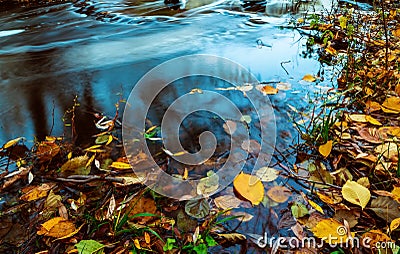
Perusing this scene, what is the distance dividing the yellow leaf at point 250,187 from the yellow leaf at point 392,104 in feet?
4.51

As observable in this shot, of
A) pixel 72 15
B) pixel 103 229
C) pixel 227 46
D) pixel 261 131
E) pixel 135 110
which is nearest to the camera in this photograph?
pixel 103 229

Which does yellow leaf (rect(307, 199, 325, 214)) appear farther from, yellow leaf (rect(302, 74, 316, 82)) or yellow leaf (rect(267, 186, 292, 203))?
yellow leaf (rect(302, 74, 316, 82))

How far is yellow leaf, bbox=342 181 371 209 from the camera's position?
156 centimetres

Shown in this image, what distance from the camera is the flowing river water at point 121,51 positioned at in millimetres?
2631

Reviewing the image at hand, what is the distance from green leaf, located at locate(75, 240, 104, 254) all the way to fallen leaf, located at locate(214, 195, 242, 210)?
65cm

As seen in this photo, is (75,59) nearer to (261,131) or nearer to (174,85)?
(174,85)

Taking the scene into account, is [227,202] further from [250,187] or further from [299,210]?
[299,210]

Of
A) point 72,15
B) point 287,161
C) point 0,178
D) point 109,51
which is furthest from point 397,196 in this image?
point 72,15

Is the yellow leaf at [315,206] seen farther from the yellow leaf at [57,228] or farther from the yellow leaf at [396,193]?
the yellow leaf at [57,228]

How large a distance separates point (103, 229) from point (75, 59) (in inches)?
118

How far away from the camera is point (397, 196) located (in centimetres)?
157

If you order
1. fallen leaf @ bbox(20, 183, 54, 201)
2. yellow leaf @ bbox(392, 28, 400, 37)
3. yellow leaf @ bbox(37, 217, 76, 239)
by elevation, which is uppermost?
yellow leaf @ bbox(392, 28, 400, 37)

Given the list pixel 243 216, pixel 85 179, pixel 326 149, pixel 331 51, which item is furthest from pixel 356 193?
pixel 331 51

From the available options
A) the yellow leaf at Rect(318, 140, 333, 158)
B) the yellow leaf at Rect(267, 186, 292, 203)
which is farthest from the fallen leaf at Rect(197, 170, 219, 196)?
the yellow leaf at Rect(318, 140, 333, 158)
